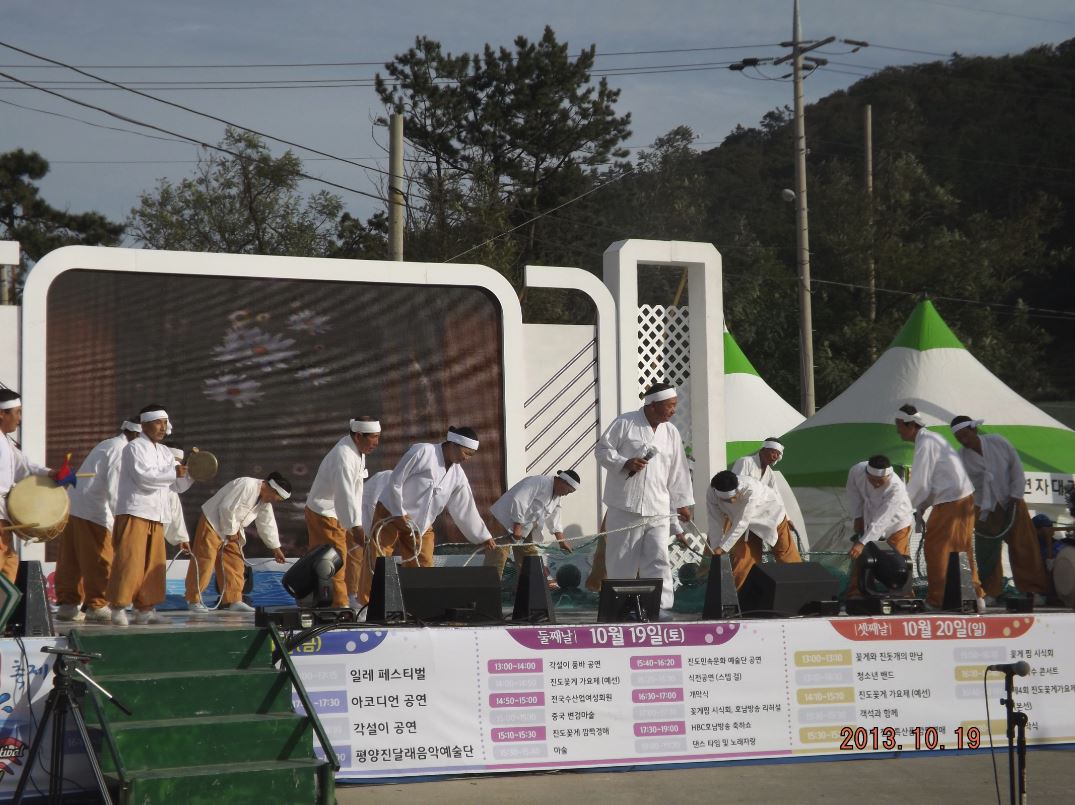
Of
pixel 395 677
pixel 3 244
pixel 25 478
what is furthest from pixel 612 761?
pixel 3 244

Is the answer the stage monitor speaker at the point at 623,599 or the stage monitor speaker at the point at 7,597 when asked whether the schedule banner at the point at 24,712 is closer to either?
the stage monitor speaker at the point at 7,597

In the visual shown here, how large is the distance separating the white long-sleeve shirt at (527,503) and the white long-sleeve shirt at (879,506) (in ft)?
8.03

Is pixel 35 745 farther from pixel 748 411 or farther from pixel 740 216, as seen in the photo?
pixel 740 216

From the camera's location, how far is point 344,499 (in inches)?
366

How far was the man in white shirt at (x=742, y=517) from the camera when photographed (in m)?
9.69

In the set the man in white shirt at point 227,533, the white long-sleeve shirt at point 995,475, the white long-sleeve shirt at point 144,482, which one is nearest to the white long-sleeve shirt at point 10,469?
the white long-sleeve shirt at point 144,482

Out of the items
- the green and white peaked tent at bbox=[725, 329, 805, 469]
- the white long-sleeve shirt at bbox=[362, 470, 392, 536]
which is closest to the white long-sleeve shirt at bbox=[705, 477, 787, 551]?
the white long-sleeve shirt at bbox=[362, 470, 392, 536]

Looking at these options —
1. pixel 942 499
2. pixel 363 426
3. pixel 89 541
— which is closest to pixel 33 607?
pixel 89 541

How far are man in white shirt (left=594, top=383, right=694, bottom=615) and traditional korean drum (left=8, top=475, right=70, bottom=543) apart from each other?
10.5ft

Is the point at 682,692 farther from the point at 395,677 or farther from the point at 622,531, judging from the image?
the point at 622,531

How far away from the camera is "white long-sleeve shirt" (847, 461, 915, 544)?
9867 mm

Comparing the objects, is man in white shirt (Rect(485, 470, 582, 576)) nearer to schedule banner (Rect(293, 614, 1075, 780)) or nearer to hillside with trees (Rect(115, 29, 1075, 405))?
schedule banner (Rect(293, 614, 1075, 780))

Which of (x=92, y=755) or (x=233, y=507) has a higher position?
(x=233, y=507)

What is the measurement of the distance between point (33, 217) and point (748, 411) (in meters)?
16.3
